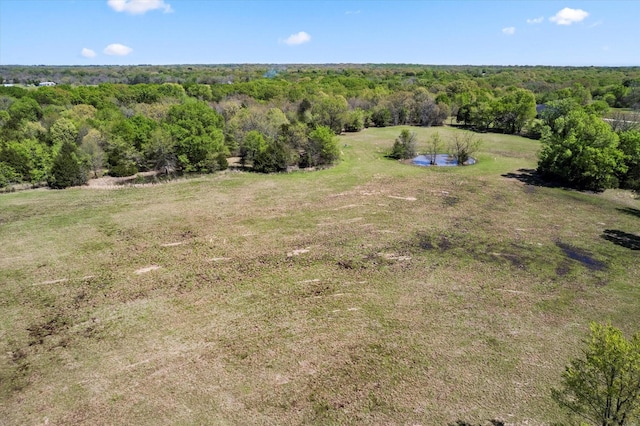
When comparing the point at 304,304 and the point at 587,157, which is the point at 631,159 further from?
the point at 304,304

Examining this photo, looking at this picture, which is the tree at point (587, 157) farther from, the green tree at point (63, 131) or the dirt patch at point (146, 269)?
the green tree at point (63, 131)

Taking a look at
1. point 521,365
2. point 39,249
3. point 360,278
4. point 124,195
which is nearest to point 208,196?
point 124,195

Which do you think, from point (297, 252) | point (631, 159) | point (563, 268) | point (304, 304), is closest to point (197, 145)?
point (297, 252)

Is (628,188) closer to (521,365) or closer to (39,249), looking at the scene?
(521,365)

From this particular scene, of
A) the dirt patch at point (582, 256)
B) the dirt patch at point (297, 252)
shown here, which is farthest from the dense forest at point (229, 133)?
the dirt patch at point (297, 252)

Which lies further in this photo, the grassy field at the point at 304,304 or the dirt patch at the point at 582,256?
the dirt patch at the point at 582,256

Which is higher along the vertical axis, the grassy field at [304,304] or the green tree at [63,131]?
the green tree at [63,131]
